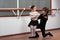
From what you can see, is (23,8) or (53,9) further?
(53,9)

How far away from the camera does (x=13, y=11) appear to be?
6.55 metres

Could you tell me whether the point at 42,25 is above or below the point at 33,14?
below

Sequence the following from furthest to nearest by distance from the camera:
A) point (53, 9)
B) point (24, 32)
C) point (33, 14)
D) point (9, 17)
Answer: point (53, 9)
point (24, 32)
point (9, 17)
point (33, 14)

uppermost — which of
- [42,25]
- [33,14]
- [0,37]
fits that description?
[33,14]

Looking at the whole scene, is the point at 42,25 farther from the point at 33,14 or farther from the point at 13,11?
the point at 13,11

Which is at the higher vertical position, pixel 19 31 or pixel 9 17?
pixel 9 17

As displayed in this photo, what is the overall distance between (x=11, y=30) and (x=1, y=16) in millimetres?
716

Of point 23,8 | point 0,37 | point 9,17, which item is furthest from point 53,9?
point 0,37

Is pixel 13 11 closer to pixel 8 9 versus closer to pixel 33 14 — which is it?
pixel 8 9

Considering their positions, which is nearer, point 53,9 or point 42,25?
point 42,25

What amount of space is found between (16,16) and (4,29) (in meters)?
0.73

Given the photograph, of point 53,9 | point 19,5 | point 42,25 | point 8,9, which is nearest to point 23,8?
point 19,5

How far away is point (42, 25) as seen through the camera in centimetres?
617

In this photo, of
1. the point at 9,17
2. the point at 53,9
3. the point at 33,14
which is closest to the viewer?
the point at 33,14
